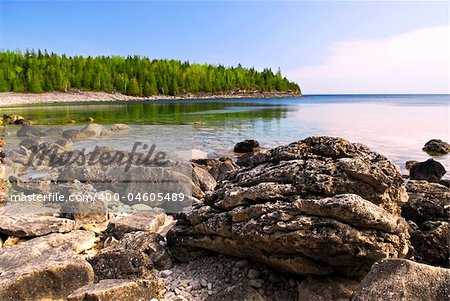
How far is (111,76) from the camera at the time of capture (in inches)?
5856

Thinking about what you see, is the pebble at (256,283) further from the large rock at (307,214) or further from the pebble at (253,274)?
the large rock at (307,214)

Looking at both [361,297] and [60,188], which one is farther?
[60,188]

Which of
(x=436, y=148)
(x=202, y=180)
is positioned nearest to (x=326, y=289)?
(x=202, y=180)

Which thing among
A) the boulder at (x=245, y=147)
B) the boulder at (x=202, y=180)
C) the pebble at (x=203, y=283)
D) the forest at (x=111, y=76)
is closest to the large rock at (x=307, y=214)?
the pebble at (x=203, y=283)

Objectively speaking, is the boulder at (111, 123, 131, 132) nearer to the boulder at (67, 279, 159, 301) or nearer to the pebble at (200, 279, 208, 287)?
the pebble at (200, 279, 208, 287)

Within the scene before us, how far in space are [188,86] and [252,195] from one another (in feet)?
527

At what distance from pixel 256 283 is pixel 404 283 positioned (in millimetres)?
2112

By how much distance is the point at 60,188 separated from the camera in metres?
9.62

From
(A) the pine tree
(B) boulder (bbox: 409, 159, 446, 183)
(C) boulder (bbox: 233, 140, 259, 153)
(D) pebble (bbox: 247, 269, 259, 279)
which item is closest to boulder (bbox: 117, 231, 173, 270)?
(D) pebble (bbox: 247, 269, 259, 279)

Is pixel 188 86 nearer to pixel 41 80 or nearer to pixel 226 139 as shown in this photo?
pixel 41 80

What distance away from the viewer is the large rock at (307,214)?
16.0ft

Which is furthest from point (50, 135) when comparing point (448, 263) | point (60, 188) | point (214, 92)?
point (214, 92)

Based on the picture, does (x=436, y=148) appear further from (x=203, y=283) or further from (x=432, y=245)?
(x=203, y=283)

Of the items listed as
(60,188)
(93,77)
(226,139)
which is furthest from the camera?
(93,77)
